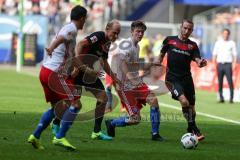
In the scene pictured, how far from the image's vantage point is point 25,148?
480 inches

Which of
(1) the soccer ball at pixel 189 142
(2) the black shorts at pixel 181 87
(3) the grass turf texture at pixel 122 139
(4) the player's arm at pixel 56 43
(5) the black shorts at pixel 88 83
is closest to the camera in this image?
(4) the player's arm at pixel 56 43

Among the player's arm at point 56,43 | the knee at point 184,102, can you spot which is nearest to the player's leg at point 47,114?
the player's arm at point 56,43

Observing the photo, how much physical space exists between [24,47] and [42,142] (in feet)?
105

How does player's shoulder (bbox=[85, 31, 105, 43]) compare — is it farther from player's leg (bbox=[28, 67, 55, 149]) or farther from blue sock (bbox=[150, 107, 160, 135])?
blue sock (bbox=[150, 107, 160, 135])

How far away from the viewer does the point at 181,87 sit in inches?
563

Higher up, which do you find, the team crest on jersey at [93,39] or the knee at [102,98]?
the team crest on jersey at [93,39]

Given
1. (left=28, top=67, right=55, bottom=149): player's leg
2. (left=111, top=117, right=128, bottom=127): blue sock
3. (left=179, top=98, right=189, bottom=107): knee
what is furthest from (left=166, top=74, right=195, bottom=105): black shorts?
(left=28, top=67, right=55, bottom=149): player's leg

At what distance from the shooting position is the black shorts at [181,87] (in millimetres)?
14250

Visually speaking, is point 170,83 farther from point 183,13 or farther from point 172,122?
point 183,13

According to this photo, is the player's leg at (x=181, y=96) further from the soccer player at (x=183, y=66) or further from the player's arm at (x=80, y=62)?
the player's arm at (x=80, y=62)

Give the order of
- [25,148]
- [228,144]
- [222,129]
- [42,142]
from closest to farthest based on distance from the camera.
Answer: [25,148], [42,142], [228,144], [222,129]

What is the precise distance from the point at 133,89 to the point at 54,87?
2.73m

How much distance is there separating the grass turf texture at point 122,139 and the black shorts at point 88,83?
863mm

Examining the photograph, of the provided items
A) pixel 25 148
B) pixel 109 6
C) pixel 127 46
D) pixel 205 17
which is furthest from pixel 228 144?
pixel 109 6
